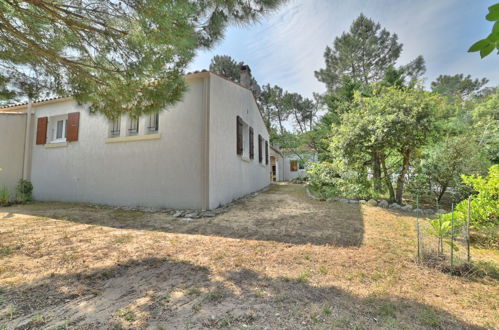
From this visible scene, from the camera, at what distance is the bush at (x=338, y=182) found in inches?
316

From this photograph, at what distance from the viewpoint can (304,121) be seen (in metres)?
29.0

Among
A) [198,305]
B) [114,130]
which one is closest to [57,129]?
[114,130]

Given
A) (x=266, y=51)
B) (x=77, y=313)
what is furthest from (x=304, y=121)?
(x=77, y=313)

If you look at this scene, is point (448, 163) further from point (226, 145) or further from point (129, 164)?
point (129, 164)

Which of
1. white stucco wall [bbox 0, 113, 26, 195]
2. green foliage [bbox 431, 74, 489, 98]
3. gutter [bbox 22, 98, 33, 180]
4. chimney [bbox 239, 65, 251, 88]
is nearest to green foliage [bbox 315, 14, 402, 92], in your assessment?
green foliage [bbox 431, 74, 489, 98]

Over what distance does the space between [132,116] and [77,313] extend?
3.76 m

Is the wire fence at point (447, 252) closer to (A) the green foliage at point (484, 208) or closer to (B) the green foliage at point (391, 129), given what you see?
(A) the green foliage at point (484, 208)

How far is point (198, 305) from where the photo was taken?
2174mm

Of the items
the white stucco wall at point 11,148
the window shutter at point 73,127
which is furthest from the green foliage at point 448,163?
the white stucco wall at point 11,148

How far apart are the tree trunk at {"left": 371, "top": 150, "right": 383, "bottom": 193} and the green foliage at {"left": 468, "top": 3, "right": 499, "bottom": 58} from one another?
773 centimetres

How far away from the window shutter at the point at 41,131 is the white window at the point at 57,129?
0.20 meters

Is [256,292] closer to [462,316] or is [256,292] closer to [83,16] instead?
[462,316]

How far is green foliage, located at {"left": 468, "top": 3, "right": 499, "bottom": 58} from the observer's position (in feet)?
2.54

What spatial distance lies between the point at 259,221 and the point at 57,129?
982cm
